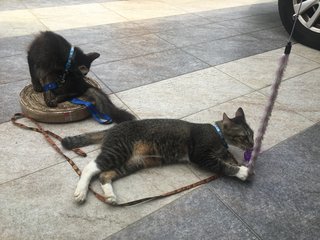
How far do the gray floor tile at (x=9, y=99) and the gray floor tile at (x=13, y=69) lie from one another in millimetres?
156

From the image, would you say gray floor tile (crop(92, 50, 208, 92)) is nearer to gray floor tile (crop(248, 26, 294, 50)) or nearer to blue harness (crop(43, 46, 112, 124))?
blue harness (crop(43, 46, 112, 124))

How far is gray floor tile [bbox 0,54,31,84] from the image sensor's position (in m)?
4.38

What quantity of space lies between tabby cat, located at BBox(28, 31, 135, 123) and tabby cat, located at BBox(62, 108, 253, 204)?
797mm

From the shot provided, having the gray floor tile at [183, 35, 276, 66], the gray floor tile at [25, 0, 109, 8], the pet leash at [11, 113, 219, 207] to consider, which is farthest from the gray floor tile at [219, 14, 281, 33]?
the pet leash at [11, 113, 219, 207]

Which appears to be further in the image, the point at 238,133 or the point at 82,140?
the point at 82,140

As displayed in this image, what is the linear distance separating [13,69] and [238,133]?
3.37 m

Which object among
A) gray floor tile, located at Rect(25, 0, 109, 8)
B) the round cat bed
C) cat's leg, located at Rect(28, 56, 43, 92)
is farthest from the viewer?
gray floor tile, located at Rect(25, 0, 109, 8)

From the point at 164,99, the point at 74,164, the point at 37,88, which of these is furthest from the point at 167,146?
the point at 37,88

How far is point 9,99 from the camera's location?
3.90m

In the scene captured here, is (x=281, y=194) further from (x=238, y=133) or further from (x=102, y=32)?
(x=102, y=32)

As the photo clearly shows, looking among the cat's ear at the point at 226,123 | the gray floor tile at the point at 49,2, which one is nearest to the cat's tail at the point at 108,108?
the cat's ear at the point at 226,123

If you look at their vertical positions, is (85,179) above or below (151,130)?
below

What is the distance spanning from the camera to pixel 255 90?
14.1 feet

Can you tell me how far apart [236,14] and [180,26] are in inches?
65.3
